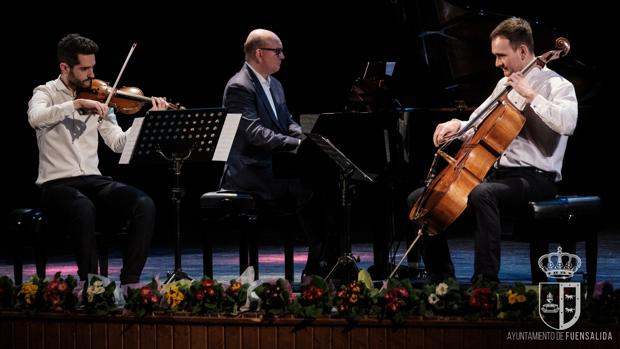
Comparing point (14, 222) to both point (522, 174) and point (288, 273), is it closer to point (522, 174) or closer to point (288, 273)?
point (288, 273)

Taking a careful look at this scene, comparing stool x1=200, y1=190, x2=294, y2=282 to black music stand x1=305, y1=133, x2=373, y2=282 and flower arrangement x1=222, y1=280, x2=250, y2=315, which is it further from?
flower arrangement x1=222, y1=280, x2=250, y2=315

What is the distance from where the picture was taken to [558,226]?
4988 millimetres

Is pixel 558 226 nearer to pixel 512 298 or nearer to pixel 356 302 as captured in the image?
pixel 512 298

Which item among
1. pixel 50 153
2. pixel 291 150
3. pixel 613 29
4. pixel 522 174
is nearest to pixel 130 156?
pixel 50 153

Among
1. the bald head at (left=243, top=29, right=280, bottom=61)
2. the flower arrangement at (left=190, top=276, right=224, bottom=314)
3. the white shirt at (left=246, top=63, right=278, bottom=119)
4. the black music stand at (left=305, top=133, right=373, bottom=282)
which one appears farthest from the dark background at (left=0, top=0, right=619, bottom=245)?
the flower arrangement at (left=190, top=276, right=224, bottom=314)

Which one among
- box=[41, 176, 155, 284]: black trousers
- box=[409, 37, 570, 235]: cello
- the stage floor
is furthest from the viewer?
the stage floor

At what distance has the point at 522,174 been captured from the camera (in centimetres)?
509

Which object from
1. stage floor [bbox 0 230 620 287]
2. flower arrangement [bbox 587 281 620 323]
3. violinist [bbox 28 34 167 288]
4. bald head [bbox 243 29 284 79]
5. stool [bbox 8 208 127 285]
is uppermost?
bald head [bbox 243 29 284 79]

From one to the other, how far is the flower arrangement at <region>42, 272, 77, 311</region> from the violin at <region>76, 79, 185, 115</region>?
141 centimetres

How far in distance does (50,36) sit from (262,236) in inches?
102

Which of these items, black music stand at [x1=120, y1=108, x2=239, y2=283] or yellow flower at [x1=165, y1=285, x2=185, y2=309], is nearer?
yellow flower at [x1=165, y1=285, x2=185, y2=309]

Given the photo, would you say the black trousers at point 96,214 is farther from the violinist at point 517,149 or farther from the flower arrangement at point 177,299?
the violinist at point 517,149

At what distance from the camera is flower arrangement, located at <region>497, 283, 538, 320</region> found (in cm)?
378

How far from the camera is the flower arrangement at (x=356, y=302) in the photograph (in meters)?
3.88
